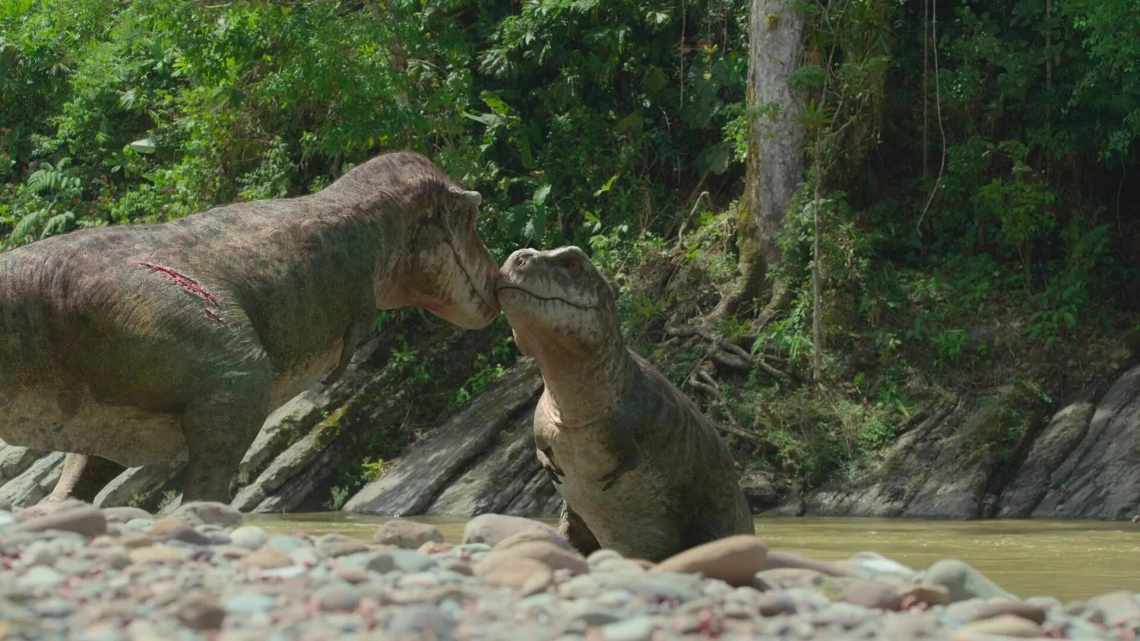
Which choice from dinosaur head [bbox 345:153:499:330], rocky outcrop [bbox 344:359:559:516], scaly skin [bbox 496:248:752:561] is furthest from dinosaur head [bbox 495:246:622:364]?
rocky outcrop [bbox 344:359:559:516]

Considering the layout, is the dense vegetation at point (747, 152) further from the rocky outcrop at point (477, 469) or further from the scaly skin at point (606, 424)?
the scaly skin at point (606, 424)

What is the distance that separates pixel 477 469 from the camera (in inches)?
492

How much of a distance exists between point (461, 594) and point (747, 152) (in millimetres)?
10948

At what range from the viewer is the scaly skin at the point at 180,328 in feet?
19.9

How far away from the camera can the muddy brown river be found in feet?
21.4

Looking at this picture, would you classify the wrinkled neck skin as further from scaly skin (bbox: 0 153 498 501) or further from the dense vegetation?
the dense vegetation

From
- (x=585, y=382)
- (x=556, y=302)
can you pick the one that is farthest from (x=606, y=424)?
(x=556, y=302)

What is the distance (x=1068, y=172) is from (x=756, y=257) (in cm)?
284

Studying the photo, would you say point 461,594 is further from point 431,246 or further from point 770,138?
point 770,138

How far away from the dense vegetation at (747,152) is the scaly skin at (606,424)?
5553 mm

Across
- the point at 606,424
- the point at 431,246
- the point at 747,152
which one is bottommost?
the point at 606,424

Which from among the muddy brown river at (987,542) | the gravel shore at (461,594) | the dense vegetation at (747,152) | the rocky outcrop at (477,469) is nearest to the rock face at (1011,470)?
the dense vegetation at (747,152)

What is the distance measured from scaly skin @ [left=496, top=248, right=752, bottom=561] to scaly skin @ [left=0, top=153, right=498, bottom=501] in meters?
0.82

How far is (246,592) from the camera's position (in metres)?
3.51
